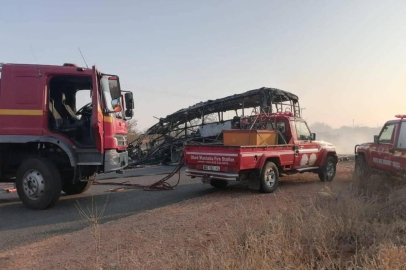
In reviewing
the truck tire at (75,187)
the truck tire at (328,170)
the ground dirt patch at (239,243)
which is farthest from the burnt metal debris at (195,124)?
the ground dirt patch at (239,243)

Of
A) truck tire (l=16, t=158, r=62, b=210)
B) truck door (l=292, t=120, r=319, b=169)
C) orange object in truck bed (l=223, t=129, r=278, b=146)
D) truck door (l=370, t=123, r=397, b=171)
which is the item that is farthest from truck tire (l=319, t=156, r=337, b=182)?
truck tire (l=16, t=158, r=62, b=210)

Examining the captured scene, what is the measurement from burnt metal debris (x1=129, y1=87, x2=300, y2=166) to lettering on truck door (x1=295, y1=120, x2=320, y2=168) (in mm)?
7674

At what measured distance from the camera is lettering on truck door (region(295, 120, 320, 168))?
1029cm

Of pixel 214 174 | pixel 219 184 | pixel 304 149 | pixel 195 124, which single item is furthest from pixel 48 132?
pixel 195 124

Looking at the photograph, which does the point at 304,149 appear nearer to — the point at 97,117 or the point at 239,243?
the point at 97,117

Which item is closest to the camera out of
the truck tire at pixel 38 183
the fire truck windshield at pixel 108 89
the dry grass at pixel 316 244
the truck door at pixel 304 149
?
the dry grass at pixel 316 244

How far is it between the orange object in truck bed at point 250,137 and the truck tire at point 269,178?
0.74 metres

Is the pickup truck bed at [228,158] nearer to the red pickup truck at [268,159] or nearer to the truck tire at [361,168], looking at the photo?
the red pickup truck at [268,159]

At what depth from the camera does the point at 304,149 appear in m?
10.5

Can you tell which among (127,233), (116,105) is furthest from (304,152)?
(127,233)

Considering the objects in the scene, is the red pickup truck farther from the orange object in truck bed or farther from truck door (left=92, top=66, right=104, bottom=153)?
truck door (left=92, top=66, right=104, bottom=153)

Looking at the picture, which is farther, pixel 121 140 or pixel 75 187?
pixel 75 187

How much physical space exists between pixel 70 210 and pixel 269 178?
16.5ft

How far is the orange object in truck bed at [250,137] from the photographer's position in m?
9.35
